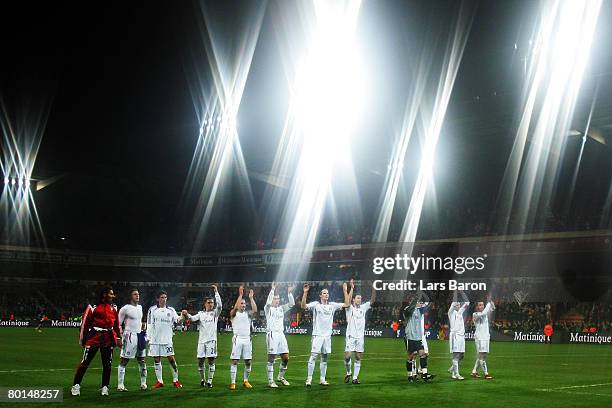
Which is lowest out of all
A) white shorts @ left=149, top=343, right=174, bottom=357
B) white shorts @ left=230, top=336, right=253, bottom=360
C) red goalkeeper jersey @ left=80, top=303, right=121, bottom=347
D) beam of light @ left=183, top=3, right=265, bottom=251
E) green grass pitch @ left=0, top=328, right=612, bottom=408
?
green grass pitch @ left=0, top=328, right=612, bottom=408

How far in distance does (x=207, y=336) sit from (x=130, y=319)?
1901 millimetres

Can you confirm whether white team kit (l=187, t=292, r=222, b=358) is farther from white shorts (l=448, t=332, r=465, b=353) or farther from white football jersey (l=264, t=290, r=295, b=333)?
white shorts (l=448, t=332, r=465, b=353)

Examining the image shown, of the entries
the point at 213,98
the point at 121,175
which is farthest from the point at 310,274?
the point at 213,98

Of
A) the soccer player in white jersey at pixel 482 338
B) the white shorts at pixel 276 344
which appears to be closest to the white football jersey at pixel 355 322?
the white shorts at pixel 276 344

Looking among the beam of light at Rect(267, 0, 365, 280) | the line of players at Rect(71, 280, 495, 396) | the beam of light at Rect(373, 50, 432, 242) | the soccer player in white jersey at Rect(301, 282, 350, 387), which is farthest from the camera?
the beam of light at Rect(373, 50, 432, 242)

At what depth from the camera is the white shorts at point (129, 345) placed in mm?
16047

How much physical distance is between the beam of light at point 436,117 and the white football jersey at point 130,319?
66.0ft

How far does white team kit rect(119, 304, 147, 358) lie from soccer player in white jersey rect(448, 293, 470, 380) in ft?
28.6

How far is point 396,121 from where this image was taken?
42.5m

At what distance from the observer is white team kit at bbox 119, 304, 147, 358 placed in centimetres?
1616

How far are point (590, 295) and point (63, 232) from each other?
47609mm

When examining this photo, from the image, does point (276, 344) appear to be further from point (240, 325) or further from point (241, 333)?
point (240, 325)

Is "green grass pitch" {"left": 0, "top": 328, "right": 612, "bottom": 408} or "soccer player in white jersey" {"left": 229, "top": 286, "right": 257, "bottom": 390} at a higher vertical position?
"soccer player in white jersey" {"left": 229, "top": 286, "right": 257, "bottom": 390}

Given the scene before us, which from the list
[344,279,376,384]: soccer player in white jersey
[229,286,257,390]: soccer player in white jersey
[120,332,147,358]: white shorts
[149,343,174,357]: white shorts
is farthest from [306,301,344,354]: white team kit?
[120,332,147,358]: white shorts
